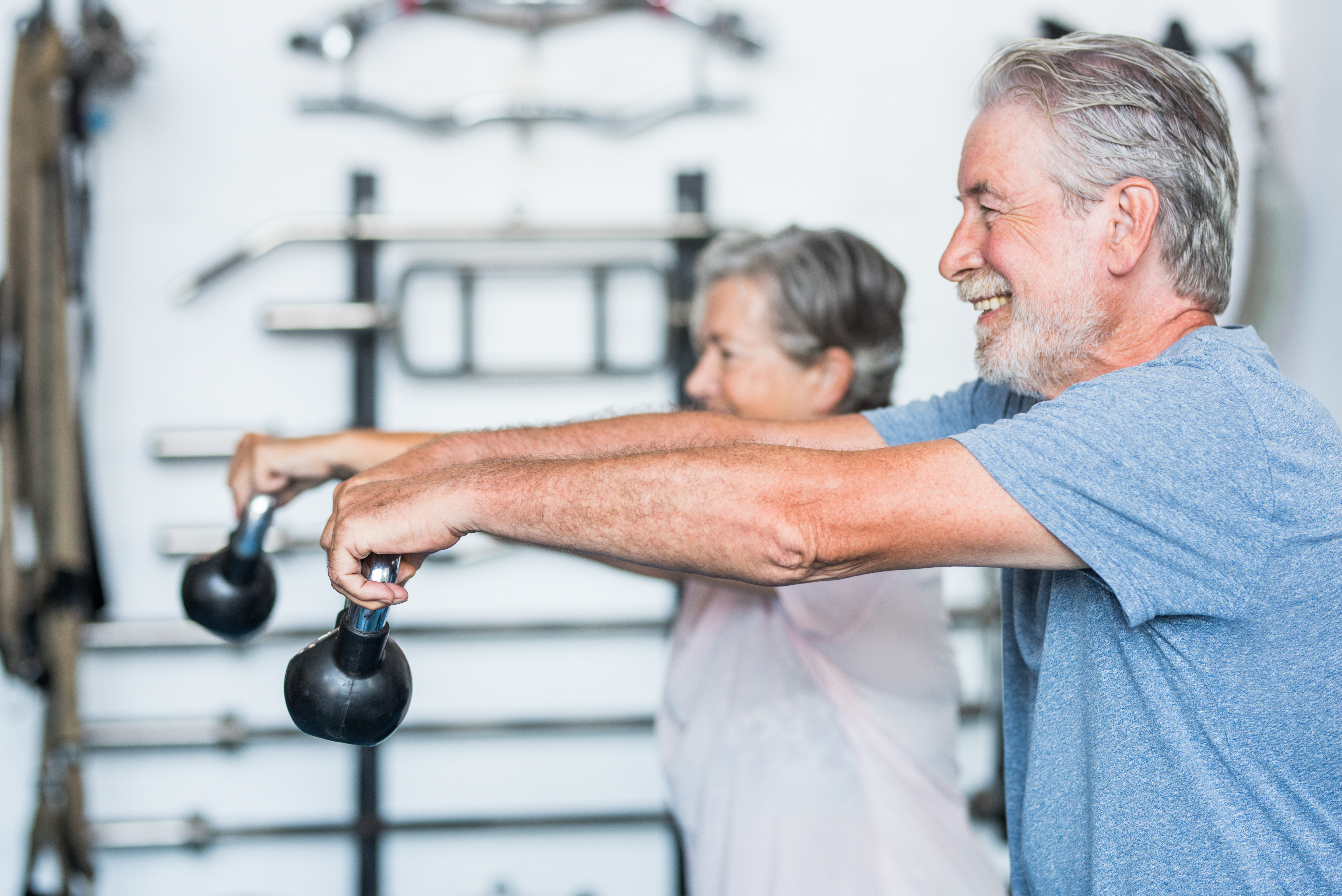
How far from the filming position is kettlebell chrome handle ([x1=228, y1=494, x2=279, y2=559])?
119 cm

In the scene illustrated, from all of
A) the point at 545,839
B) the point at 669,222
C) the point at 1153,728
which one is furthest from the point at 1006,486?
the point at 545,839

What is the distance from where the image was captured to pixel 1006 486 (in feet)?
2.57

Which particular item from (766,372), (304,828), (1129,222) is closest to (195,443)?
(304,828)

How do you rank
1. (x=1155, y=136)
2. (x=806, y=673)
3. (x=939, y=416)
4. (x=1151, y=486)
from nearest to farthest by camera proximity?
1. (x=1151, y=486)
2. (x=1155, y=136)
3. (x=939, y=416)
4. (x=806, y=673)

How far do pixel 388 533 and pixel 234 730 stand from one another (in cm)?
189

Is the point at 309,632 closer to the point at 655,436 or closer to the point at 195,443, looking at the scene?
the point at 195,443

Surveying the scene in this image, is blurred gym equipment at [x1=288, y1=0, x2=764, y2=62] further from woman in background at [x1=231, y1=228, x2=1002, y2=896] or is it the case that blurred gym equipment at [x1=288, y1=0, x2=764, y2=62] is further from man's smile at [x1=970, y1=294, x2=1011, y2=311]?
man's smile at [x1=970, y1=294, x2=1011, y2=311]

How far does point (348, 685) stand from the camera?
2.78 ft

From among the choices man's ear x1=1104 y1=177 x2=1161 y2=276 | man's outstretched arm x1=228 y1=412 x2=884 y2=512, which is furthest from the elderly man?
man's outstretched arm x1=228 y1=412 x2=884 y2=512

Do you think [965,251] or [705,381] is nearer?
[965,251]

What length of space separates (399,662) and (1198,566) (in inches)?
24.4

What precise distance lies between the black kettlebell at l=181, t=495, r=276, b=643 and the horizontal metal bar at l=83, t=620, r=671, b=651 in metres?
1.25

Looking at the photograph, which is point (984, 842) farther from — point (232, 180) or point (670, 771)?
point (232, 180)

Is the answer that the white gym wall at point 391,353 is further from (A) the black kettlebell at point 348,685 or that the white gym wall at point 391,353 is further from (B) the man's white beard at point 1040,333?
(A) the black kettlebell at point 348,685
